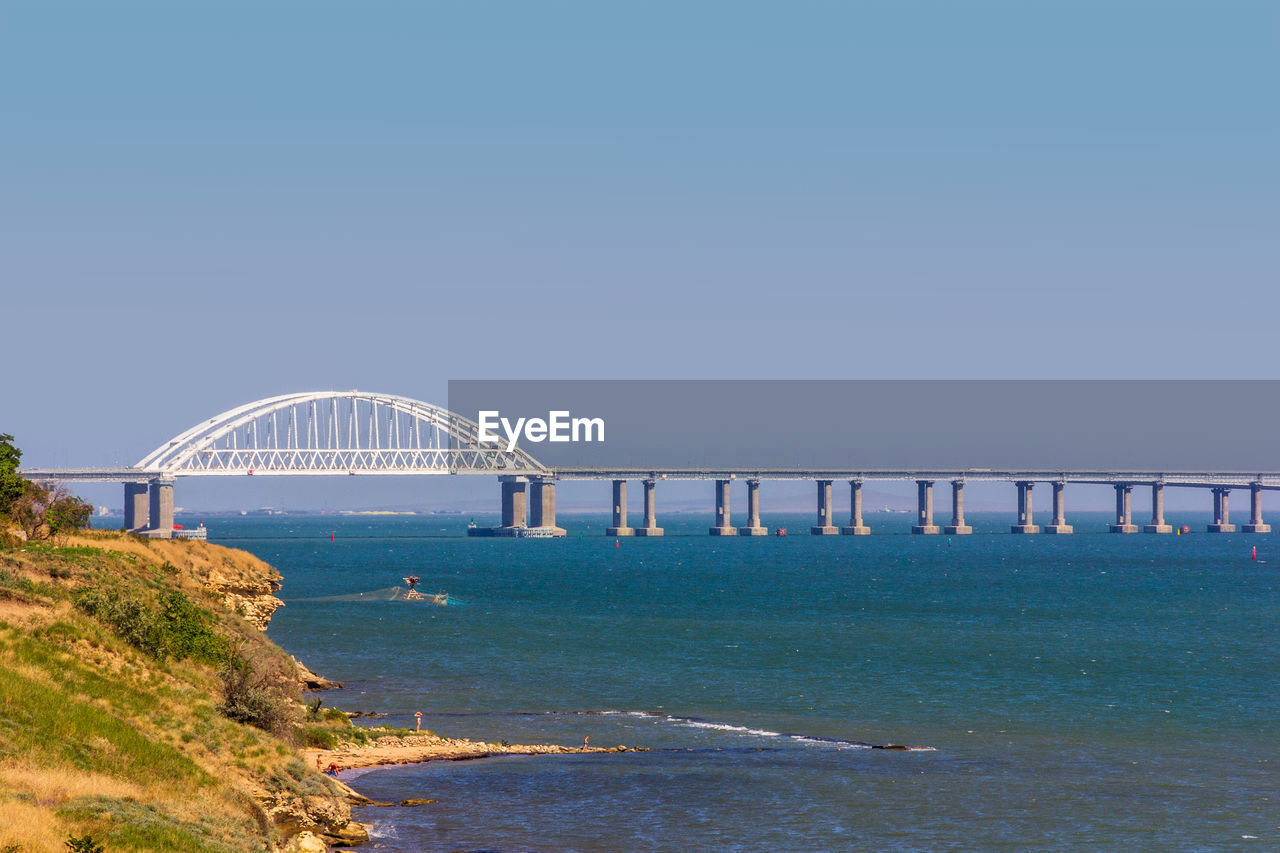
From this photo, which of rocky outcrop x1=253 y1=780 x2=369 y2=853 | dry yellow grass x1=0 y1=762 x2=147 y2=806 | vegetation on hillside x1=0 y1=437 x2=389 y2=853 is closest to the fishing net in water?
vegetation on hillside x1=0 y1=437 x2=389 y2=853

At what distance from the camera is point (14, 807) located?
22.9 meters

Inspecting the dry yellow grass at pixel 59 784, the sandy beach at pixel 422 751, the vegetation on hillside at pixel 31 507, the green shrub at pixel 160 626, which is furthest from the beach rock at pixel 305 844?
the vegetation on hillside at pixel 31 507

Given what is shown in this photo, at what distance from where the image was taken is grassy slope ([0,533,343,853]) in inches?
941

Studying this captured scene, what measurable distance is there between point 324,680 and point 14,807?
114 ft

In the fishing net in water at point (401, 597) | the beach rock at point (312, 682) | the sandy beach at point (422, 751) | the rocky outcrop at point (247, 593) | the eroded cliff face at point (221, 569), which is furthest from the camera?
the fishing net in water at point (401, 597)

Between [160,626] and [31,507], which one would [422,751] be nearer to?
[160,626]

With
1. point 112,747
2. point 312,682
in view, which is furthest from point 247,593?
point 112,747

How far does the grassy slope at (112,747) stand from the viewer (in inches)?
941

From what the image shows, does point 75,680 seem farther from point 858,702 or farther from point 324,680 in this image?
point 858,702

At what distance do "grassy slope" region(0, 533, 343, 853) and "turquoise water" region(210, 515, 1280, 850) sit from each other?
387cm

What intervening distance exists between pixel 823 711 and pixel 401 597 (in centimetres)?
5752

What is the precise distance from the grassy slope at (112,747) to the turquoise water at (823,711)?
3867 millimetres

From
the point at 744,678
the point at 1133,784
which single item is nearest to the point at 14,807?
the point at 1133,784

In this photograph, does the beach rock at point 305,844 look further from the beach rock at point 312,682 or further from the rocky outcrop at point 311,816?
the beach rock at point 312,682
